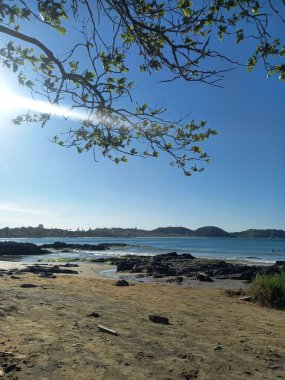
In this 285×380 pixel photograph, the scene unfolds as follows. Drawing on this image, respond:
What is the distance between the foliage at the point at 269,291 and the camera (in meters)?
13.6

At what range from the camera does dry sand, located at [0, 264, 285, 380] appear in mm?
5770

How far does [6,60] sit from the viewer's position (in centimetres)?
531

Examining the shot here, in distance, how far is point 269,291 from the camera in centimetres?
1380

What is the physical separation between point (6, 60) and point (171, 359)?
4.92 meters

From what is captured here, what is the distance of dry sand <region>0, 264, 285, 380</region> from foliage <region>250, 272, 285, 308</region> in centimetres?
191

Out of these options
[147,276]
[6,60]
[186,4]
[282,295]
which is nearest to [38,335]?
[6,60]

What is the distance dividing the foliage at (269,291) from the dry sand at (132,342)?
1.91 meters

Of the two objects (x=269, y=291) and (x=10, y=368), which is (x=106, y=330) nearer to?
(x=10, y=368)

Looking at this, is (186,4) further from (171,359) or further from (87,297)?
(87,297)

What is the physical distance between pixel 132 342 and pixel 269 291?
7.92 meters

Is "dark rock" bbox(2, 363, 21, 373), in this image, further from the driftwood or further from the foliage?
the foliage

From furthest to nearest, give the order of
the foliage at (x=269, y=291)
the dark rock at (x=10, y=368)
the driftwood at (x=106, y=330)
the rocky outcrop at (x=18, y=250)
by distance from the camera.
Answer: the rocky outcrop at (x=18, y=250), the foliage at (x=269, y=291), the driftwood at (x=106, y=330), the dark rock at (x=10, y=368)

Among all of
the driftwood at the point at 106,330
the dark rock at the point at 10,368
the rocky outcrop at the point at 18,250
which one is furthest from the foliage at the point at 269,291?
the rocky outcrop at the point at 18,250

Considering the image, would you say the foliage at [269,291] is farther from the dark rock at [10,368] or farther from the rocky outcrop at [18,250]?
the rocky outcrop at [18,250]
